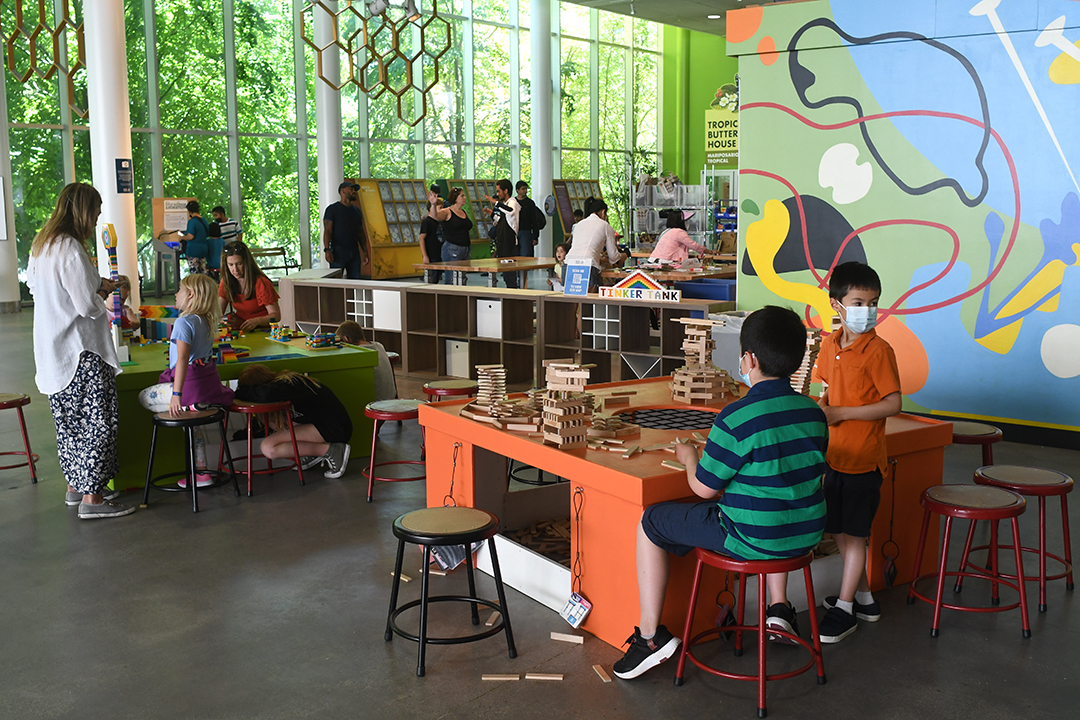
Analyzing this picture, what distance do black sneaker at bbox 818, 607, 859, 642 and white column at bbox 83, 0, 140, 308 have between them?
9.52m

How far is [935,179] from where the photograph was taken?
6480 millimetres

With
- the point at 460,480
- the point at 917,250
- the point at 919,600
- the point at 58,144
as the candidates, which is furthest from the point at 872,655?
the point at 58,144

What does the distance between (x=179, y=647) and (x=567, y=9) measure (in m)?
19.9

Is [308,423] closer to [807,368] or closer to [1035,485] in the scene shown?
[807,368]

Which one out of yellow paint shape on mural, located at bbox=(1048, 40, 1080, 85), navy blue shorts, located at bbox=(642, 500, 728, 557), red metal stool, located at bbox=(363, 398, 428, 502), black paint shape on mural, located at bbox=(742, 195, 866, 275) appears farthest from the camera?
black paint shape on mural, located at bbox=(742, 195, 866, 275)

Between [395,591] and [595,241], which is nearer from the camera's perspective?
[395,591]

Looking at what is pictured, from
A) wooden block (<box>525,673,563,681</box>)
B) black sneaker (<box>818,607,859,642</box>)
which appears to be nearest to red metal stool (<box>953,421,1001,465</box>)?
black sneaker (<box>818,607,859,642</box>)

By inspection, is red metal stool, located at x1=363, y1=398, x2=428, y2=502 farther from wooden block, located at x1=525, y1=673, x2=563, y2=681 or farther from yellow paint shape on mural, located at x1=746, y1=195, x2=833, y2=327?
yellow paint shape on mural, located at x1=746, y1=195, x2=833, y2=327

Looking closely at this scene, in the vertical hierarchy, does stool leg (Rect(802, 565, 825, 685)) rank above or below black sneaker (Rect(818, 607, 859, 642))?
above

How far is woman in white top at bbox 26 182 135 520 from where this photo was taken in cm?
455

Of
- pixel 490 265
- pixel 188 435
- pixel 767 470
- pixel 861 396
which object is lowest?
pixel 188 435

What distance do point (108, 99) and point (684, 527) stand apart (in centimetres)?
1015

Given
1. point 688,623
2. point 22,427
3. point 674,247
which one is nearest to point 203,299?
point 22,427

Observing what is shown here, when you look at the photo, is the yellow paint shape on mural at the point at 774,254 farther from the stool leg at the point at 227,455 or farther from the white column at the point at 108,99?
the white column at the point at 108,99
